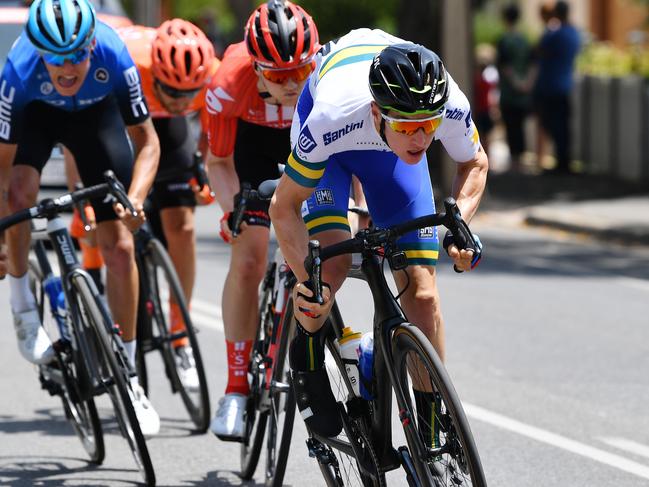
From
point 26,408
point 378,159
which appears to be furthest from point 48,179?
point 378,159

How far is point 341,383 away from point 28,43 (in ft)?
7.33

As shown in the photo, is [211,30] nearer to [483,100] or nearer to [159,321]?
[483,100]

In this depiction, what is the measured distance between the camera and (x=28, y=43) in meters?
6.43

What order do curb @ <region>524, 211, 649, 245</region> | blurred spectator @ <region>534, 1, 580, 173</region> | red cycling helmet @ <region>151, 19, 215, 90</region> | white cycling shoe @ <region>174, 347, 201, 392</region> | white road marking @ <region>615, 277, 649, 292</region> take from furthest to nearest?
1. blurred spectator @ <region>534, 1, 580, 173</region>
2. curb @ <region>524, 211, 649, 245</region>
3. white road marking @ <region>615, 277, 649, 292</region>
4. white cycling shoe @ <region>174, 347, 201, 392</region>
5. red cycling helmet @ <region>151, 19, 215, 90</region>

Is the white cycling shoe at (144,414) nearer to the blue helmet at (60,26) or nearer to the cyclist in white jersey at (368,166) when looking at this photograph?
the cyclist in white jersey at (368,166)

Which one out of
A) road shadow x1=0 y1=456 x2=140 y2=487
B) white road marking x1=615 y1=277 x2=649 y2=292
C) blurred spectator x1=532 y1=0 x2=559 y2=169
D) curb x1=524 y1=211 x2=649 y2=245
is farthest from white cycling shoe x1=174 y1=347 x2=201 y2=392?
blurred spectator x1=532 y1=0 x2=559 y2=169

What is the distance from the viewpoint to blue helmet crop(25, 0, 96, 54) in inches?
238

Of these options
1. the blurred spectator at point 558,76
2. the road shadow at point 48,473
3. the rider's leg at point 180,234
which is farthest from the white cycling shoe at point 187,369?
the blurred spectator at point 558,76

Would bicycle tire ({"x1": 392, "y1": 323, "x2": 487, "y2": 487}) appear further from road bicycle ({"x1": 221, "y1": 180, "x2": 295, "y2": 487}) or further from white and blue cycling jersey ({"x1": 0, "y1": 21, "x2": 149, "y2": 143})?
white and blue cycling jersey ({"x1": 0, "y1": 21, "x2": 149, "y2": 143})

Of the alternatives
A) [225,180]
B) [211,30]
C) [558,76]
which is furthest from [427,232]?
[211,30]

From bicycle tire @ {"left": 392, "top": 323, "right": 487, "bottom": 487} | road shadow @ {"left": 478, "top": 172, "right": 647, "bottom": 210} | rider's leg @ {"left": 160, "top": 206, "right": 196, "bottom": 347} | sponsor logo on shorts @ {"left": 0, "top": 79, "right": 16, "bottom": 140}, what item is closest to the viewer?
bicycle tire @ {"left": 392, "top": 323, "right": 487, "bottom": 487}

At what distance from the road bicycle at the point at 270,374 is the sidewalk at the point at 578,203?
8.65m

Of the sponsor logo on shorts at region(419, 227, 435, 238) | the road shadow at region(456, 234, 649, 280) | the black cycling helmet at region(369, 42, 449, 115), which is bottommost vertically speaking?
the road shadow at region(456, 234, 649, 280)

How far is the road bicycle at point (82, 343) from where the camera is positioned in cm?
609
